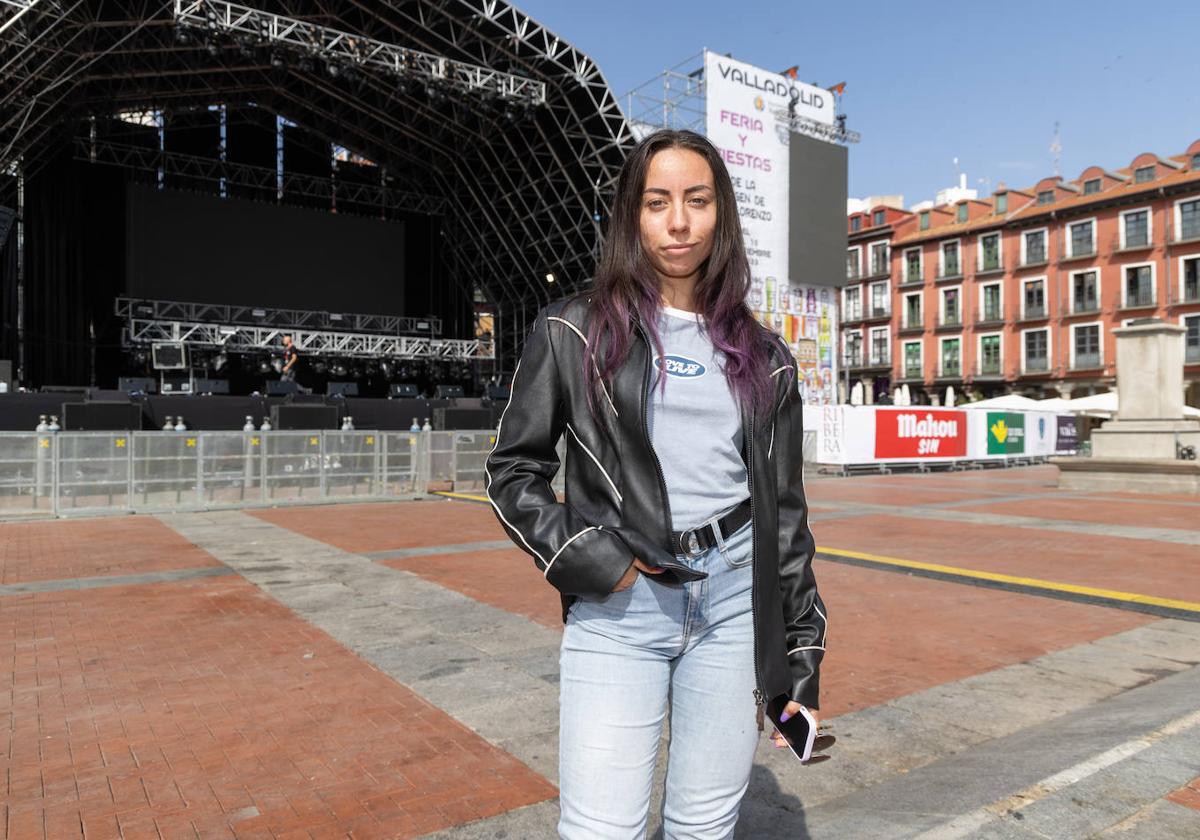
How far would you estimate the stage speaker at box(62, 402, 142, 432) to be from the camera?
50.8ft

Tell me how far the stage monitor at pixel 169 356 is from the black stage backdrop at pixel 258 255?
4.08 m

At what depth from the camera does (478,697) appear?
4.34m

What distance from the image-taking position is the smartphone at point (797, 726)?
168 centimetres

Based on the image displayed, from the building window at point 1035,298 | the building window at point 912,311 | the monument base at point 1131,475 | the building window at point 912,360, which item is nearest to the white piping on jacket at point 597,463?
the monument base at point 1131,475

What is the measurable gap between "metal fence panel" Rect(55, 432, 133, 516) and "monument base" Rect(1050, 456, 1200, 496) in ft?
56.6

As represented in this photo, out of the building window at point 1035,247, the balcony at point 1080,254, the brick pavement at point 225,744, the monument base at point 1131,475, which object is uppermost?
the building window at point 1035,247

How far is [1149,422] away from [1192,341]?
1125 inches

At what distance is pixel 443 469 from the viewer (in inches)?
674

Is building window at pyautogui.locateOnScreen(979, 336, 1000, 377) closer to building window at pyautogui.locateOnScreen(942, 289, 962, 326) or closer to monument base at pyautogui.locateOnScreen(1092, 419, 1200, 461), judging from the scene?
building window at pyautogui.locateOnScreen(942, 289, 962, 326)

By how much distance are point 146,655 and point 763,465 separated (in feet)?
16.0

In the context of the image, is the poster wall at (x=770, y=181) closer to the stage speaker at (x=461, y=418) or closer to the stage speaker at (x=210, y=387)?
the stage speaker at (x=461, y=418)

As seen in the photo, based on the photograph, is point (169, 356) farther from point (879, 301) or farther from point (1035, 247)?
point (879, 301)

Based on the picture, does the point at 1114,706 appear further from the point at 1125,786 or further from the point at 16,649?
the point at 16,649

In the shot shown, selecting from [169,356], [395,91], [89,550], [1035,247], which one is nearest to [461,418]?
[169,356]
